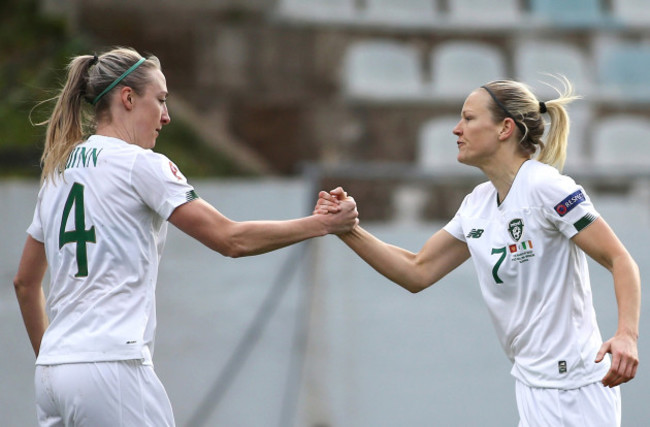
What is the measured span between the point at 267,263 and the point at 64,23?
4.67 m

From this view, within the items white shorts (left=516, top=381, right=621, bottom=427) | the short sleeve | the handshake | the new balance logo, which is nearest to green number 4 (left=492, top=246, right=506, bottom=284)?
the new balance logo

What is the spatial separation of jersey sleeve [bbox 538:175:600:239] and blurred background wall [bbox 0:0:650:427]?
2741mm

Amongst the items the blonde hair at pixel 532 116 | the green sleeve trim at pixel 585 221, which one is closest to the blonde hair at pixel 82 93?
the blonde hair at pixel 532 116

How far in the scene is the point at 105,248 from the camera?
291 centimetres

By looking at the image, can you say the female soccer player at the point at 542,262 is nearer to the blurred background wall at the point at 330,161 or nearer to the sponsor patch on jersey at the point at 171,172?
the sponsor patch on jersey at the point at 171,172

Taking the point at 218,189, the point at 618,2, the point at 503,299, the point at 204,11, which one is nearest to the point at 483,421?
the point at 218,189

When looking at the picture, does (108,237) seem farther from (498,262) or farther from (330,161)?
(330,161)

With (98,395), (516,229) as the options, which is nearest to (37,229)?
(98,395)

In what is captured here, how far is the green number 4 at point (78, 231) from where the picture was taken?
2.91 m

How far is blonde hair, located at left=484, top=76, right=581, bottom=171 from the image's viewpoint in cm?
363

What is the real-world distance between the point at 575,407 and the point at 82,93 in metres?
2.07

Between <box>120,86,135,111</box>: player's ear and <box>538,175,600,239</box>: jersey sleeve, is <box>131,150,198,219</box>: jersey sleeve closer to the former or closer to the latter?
<box>120,86,135,111</box>: player's ear

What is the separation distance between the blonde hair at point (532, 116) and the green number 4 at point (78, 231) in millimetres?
1659

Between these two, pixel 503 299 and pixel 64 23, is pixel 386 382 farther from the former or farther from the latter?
pixel 64 23
